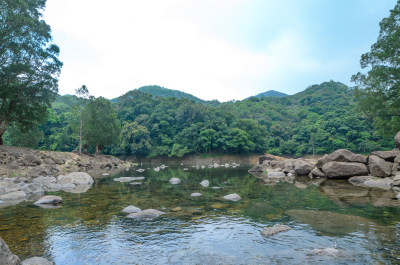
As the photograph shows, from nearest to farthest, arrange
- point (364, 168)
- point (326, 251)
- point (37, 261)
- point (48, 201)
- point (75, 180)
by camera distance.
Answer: point (37, 261) < point (326, 251) < point (48, 201) < point (75, 180) < point (364, 168)

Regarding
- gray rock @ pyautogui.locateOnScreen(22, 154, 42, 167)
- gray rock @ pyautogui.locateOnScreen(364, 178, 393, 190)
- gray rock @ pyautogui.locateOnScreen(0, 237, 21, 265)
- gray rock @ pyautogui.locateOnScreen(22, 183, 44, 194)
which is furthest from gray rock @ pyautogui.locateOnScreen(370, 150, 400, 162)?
gray rock @ pyautogui.locateOnScreen(22, 154, 42, 167)

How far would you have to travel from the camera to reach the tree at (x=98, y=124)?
4801 centimetres

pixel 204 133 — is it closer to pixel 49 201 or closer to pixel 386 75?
pixel 386 75

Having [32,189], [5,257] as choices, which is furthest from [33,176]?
[5,257]

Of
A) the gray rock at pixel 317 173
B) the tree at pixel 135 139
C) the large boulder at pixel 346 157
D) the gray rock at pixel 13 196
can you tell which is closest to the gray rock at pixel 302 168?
the gray rock at pixel 317 173

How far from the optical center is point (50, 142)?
7119 centimetres

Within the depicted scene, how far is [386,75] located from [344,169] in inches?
492

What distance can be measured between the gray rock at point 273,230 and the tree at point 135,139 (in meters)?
65.1

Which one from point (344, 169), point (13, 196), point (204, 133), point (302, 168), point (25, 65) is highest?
point (25, 65)

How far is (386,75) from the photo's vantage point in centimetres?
2688

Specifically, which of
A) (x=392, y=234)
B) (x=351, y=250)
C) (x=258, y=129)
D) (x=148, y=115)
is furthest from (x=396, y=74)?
(x=148, y=115)

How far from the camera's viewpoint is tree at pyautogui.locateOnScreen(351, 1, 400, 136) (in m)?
25.8

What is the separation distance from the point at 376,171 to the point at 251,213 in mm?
16296

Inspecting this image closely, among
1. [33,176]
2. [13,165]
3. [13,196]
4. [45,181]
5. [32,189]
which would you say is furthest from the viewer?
[13,165]
